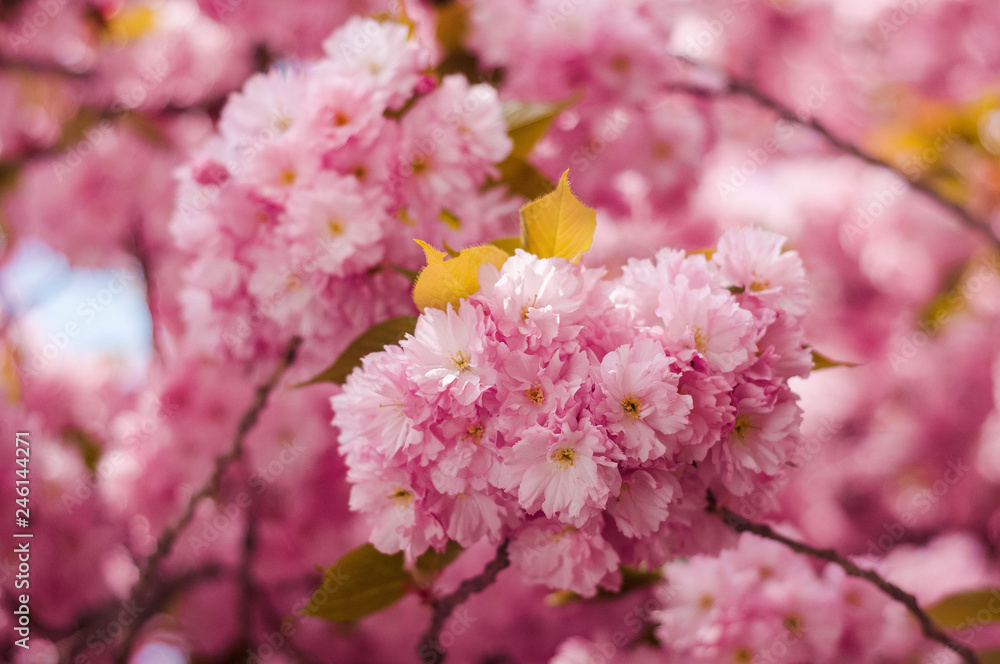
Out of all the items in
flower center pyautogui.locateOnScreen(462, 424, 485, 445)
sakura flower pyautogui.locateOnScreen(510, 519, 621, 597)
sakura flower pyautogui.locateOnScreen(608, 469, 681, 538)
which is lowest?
sakura flower pyautogui.locateOnScreen(510, 519, 621, 597)

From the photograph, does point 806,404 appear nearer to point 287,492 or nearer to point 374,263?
point 287,492

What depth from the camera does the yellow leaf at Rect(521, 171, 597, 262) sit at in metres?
0.62

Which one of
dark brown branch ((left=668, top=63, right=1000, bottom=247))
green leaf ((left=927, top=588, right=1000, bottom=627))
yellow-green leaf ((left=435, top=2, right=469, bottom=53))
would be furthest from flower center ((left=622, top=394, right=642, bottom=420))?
yellow-green leaf ((left=435, top=2, right=469, bottom=53))

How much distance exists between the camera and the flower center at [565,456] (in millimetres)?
548

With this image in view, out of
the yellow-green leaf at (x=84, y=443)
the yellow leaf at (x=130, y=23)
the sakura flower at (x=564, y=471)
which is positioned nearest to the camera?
the sakura flower at (x=564, y=471)

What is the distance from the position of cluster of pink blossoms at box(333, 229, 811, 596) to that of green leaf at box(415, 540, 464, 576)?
3.2 inches

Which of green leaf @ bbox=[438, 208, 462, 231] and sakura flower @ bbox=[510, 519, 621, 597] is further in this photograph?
green leaf @ bbox=[438, 208, 462, 231]

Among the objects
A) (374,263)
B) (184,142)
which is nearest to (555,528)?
(374,263)

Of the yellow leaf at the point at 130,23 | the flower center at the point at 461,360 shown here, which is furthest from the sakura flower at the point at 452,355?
the yellow leaf at the point at 130,23

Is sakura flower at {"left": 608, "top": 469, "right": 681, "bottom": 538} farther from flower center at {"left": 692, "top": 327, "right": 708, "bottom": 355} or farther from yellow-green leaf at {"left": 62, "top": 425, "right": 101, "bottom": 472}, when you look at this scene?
yellow-green leaf at {"left": 62, "top": 425, "right": 101, "bottom": 472}

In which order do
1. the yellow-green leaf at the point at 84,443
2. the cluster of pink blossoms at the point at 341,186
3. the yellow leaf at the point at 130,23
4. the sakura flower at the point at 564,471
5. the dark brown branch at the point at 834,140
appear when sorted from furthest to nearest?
the yellow leaf at the point at 130,23 → the yellow-green leaf at the point at 84,443 → the dark brown branch at the point at 834,140 → the cluster of pink blossoms at the point at 341,186 → the sakura flower at the point at 564,471

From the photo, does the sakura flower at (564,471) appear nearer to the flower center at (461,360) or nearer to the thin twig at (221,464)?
the flower center at (461,360)

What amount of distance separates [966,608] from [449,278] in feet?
2.68

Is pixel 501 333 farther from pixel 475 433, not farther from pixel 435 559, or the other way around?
pixel 435 559
